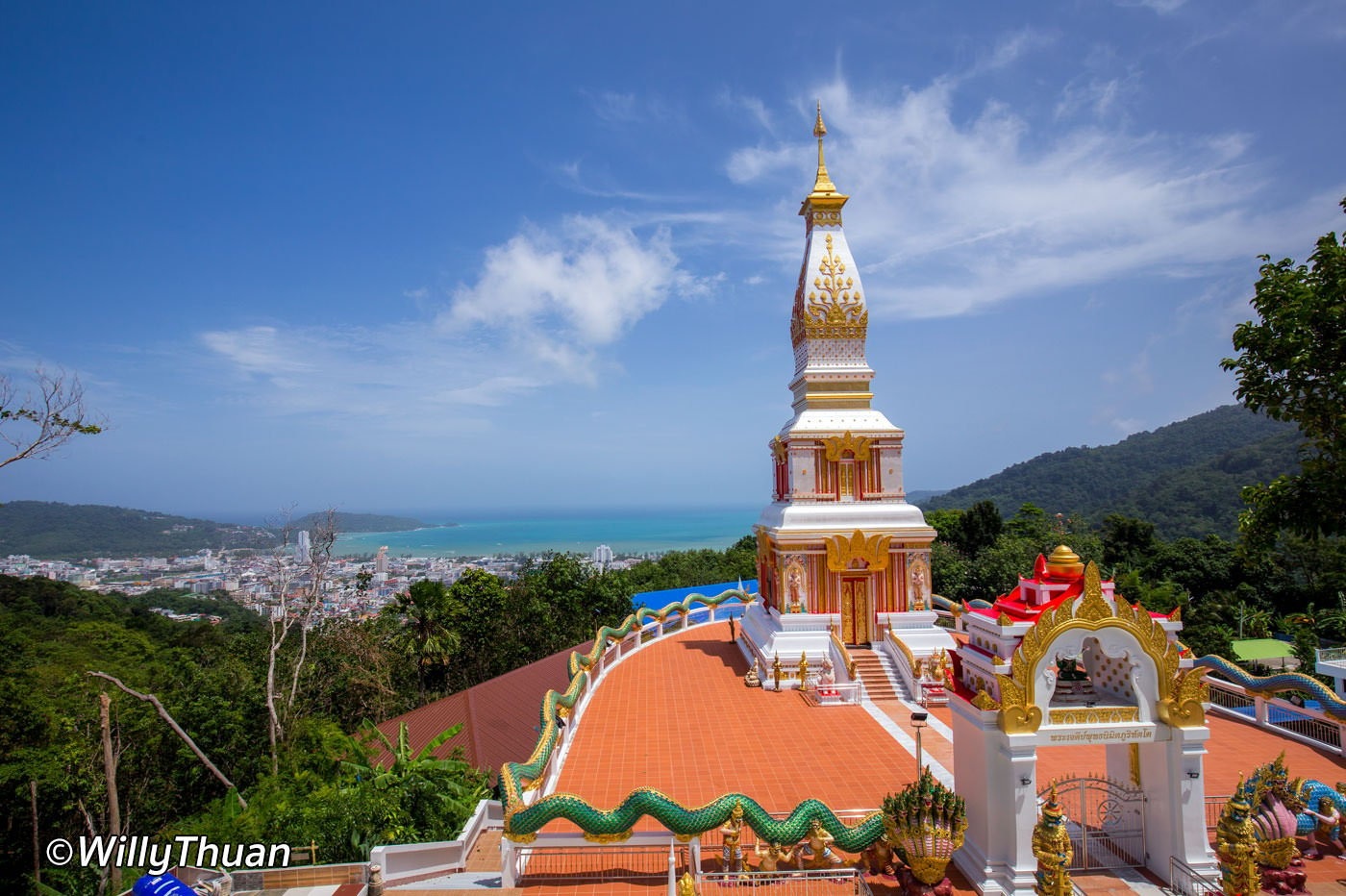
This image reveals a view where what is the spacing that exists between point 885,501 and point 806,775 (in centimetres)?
929

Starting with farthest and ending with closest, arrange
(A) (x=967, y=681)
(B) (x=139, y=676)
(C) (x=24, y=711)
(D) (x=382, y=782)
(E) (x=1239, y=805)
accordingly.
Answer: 1. (B) (x=139, y=676)
2. (C) (x=24, y=711)
3. (D) (x=382, y=782)
4. (A) (x=967, y=681)
5. (E) (x=1239, y=805)

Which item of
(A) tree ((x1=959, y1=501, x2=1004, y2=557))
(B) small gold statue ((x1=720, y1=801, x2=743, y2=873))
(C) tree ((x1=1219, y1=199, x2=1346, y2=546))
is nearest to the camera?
(B) small gold statue ((x1=720, y1=801, x2=743, y2=873))

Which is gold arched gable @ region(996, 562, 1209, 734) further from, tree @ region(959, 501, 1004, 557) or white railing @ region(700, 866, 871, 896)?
tree @ region(959, 501, 1004, 557)

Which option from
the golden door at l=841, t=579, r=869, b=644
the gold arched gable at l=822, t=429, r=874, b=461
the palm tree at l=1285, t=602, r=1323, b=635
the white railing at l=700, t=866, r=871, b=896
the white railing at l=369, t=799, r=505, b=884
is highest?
the gold arched gable at l=822, t=429, r=874, b=461

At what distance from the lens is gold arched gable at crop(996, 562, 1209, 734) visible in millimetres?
7699

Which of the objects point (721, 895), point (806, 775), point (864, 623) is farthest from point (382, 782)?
point (864, 623)

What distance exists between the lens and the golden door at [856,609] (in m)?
18.2

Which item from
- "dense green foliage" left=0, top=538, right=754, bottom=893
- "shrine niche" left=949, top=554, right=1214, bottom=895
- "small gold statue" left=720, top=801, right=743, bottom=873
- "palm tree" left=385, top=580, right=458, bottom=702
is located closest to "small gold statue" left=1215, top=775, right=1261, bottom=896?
"shrine niche" left=949, top=554, right=1214, bottom=895

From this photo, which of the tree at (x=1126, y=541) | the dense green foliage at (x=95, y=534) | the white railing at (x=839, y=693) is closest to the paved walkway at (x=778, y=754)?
the white railing at (x=839, y=693)

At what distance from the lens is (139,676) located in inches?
774

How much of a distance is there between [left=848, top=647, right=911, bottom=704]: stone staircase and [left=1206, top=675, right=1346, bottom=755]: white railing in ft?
19.7

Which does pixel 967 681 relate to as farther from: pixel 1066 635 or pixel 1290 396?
pixel 1290 396

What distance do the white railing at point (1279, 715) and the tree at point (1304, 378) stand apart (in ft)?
11.8

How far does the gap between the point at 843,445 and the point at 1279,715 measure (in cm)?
1009
